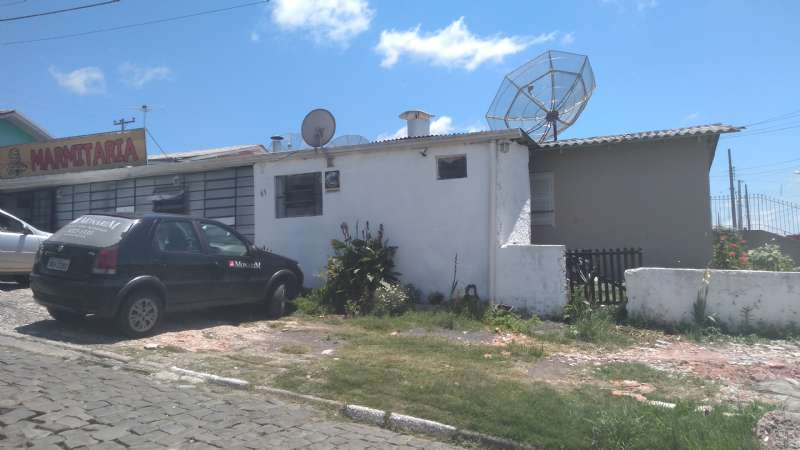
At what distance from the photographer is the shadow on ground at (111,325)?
7164 millimetres

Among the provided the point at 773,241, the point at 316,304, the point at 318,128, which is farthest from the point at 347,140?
the point at 773,241

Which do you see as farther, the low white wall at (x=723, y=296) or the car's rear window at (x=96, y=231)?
→ the low white wall at (x=723, y=296)

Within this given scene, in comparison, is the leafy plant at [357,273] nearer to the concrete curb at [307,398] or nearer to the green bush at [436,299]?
the green bush at [436,299]

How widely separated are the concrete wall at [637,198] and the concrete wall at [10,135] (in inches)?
706

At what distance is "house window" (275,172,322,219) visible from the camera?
1161 centimetres

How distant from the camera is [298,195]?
1179 centimetres

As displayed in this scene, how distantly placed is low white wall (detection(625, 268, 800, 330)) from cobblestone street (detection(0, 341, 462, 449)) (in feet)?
17.5

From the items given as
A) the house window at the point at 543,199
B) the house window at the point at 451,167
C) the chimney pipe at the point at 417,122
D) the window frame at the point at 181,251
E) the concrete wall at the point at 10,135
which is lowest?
the window frame at the point at 181,251

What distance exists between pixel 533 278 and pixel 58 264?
22.1 feet

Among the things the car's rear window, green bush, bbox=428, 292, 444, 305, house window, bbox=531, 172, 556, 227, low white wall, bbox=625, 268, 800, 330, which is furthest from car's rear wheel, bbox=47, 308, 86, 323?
house window, bbox=531, 172, 556, 227

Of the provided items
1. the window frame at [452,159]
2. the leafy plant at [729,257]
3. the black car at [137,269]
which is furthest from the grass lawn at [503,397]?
the leafy plant at [729,257]

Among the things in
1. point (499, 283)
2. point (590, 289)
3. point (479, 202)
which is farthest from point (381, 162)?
point (590, 289)

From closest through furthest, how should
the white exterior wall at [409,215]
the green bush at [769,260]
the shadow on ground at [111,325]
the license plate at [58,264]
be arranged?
the license plate at [58,264], the shadow on ground at [111,325], the white exterior wall at [409,215], the green bush at [769,260]

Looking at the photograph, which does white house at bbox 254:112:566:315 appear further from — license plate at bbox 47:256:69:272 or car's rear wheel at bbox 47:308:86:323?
license plate at bbox 47:256:69:272
